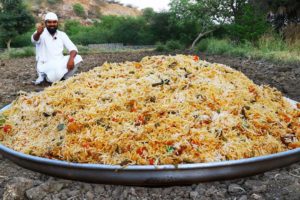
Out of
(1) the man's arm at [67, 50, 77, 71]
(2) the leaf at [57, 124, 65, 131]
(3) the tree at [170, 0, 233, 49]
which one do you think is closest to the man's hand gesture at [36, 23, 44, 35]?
(1) the man's arm at [67, 50, 77, 71]

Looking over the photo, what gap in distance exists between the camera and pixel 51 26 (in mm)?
6395

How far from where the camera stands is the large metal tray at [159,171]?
2.75 m

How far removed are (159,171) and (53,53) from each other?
4.21 metres

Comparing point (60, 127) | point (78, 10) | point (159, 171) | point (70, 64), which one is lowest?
point (159, 171)

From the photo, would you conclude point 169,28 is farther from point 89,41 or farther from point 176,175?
point 176,175

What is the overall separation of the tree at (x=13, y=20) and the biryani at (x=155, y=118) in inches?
571

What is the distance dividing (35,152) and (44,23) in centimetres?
364

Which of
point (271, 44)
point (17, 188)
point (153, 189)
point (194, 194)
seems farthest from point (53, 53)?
point (271, 44)

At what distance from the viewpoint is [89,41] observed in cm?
1925

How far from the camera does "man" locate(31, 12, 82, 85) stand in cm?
620

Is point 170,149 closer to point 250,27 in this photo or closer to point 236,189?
point 236,189

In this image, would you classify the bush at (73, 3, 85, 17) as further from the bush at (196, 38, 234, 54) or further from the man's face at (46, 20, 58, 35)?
the man's face at (46, 20, 58, 35)

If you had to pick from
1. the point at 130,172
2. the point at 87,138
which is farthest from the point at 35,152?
the point at 130,172

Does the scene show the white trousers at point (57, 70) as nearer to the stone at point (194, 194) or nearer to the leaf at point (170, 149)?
the leaf at point (170, 149)
